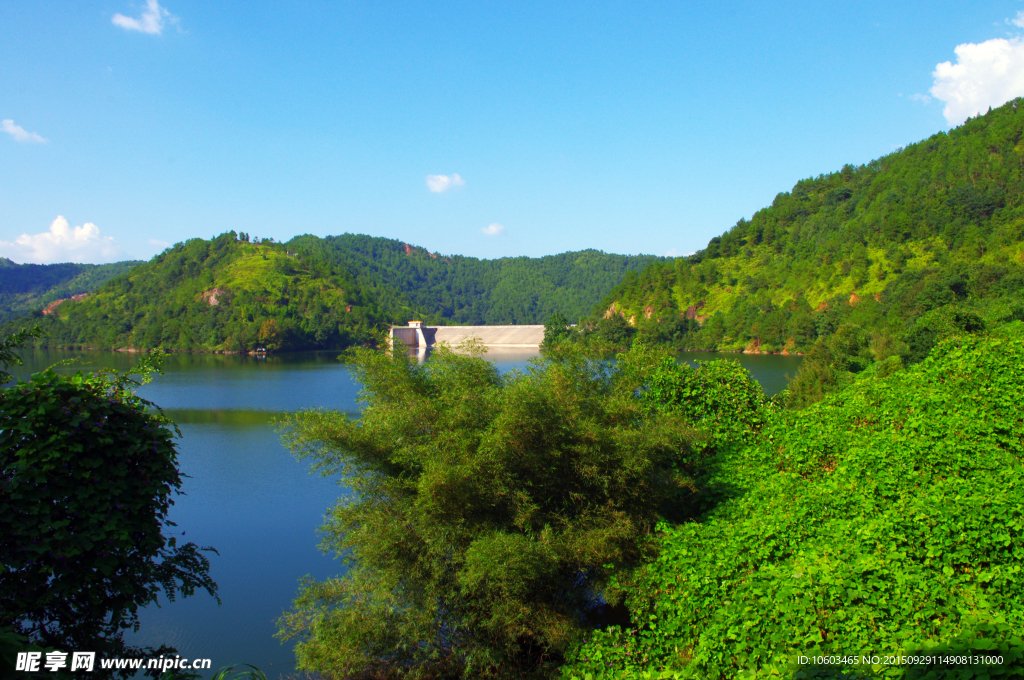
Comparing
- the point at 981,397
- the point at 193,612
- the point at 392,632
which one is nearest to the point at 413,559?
the point at 392,632

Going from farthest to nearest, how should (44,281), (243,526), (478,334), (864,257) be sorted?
(44,281), (478,334), (864,257), (243,526)

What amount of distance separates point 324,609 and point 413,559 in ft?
5.35

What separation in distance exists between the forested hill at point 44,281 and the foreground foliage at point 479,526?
15422 cm

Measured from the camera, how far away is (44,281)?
159750 mm

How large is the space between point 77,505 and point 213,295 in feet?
334

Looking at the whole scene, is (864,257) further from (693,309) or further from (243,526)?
(243,526)

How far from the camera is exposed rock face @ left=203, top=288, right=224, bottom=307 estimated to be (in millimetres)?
95438

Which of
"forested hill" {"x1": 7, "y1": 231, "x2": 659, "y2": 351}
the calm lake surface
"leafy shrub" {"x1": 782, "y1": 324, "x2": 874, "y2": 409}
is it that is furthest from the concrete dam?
the calm lake surface

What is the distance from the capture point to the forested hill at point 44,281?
140 metres

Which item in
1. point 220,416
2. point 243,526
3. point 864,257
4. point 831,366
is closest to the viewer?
point 243,526

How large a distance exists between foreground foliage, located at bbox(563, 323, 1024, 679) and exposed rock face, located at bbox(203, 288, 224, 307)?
324 feet

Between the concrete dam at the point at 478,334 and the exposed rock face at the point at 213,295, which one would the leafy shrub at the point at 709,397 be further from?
the exposed rock face at the point at 213,295

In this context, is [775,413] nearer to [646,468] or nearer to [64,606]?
[646,468]

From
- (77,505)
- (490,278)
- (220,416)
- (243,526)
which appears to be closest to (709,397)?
(77,505)
